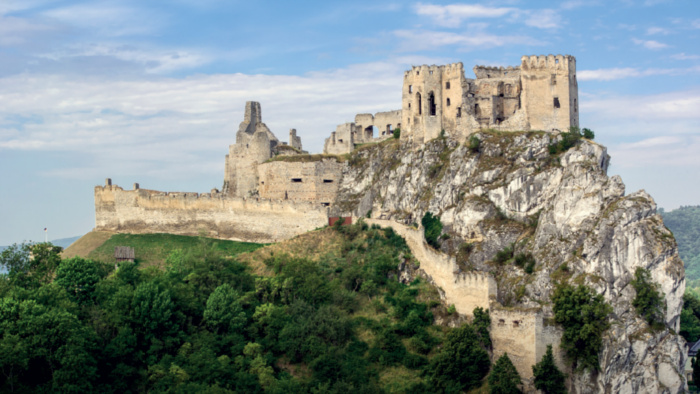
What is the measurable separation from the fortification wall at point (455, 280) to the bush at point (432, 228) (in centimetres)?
401

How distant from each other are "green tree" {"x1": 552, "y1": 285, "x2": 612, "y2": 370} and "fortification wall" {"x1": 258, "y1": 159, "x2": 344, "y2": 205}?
2314cm

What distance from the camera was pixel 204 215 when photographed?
199 ft

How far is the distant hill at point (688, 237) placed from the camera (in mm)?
172125

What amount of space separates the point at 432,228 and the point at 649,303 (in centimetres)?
1469

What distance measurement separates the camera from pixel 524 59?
6206 centimetres

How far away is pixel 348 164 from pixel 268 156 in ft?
19.2

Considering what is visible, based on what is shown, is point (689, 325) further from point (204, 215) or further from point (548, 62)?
point (204, 215)

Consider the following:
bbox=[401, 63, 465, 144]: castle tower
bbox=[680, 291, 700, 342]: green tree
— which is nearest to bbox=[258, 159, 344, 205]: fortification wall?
bbox=[401, 63, 465, 144]: castle tower

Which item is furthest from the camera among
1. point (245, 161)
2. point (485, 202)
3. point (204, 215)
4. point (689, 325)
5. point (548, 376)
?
point (245, 161)

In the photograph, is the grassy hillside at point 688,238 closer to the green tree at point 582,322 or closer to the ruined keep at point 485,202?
the ruined keep at point 485,202

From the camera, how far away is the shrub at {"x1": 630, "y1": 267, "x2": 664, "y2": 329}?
156 ft

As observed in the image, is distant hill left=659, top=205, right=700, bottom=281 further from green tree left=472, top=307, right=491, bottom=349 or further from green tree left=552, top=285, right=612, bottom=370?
green tree left=472, top=307, right=491, bottom=349

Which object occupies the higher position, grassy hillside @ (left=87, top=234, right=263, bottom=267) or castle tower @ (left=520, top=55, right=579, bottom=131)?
castle tower @ (left=520, top=55, right=579, bottom=131)

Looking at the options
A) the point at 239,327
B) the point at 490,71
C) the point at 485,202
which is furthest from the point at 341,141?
the point at 239,327
